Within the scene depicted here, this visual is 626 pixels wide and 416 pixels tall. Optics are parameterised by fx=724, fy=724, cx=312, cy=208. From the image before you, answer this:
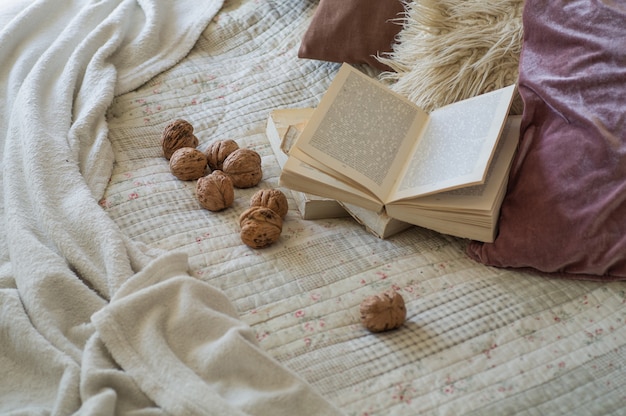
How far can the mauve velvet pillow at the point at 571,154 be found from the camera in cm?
104

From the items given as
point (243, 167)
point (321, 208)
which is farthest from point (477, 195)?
point (243, 167)

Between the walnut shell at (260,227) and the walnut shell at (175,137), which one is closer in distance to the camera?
the walnut shell at (260,227)

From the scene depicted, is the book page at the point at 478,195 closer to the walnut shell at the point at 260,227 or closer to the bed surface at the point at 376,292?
the bed surface at the point at 376,292

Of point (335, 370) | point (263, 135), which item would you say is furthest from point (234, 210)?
point (335, 370)

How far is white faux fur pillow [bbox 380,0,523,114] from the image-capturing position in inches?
49.7

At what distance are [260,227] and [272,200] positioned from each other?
9 centimetres

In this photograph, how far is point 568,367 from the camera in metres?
0.95

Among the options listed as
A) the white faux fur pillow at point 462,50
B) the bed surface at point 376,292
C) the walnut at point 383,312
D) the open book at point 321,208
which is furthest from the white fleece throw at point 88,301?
the white faux fur pillow at point 462,50

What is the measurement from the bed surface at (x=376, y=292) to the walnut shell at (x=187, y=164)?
0.7 inches

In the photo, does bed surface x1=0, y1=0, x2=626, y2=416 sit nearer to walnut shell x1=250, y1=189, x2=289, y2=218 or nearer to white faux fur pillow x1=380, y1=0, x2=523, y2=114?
walnut shell x1=250, y1=189, x2=289, y2=218

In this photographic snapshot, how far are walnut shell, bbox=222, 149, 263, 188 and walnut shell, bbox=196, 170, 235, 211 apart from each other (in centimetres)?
4

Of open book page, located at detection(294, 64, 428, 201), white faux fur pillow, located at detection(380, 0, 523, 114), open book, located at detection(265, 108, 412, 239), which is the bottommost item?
open book, located at detection(265, 108, 412, 239)

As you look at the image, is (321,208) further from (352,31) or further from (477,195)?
(352,31)

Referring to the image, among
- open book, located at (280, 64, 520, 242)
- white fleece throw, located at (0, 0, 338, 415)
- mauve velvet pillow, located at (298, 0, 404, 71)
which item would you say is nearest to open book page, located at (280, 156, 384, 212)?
open book, located at (280, 64, 520, 242)
